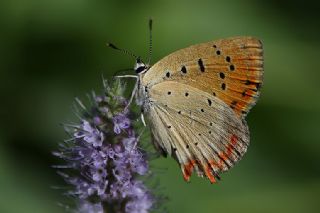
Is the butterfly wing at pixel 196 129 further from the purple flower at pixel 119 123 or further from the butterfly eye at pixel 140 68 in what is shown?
the purple flower at pixel 119 123

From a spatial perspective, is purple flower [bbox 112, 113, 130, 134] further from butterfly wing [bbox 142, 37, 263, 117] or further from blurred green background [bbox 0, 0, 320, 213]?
blurred green background [bbox 0, 0, 320, 213]

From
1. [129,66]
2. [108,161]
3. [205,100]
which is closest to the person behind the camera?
Answer: [108,161]

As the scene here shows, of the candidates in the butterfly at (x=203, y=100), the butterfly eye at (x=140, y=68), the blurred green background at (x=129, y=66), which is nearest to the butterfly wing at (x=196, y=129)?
the butterfly at (x=203, y=100)

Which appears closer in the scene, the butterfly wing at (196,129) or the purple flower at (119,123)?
the purple flower at (119,123)

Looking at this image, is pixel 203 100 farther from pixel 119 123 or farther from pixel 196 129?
pixel 119 123

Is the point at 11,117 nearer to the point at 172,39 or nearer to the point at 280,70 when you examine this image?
the point at 172,39

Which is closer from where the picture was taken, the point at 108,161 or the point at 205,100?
the point at 108,161

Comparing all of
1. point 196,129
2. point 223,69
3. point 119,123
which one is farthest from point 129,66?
point 119,123

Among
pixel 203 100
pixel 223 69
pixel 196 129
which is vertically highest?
pixel 223 69

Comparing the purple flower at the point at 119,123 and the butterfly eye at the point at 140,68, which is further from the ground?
the butterfly eye at the point at 140,68
